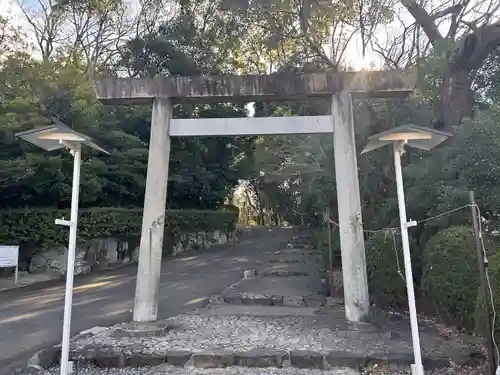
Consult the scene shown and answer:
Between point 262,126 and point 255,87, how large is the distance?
1.88 feet

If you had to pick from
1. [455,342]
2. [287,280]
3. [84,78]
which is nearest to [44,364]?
[455,342]

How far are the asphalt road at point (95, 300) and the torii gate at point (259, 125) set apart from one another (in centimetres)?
148

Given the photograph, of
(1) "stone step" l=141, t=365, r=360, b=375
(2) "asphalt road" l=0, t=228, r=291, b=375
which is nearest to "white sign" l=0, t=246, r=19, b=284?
(2) "asphalt road" l=0, t=228, r=291, b=375

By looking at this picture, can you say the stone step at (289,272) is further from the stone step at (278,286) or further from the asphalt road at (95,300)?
the asphalt road at (95,300)

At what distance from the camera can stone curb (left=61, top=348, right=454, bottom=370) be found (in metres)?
4.34

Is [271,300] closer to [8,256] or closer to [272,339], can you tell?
[272,339]

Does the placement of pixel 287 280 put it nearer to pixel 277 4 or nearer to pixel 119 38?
pixel 277 4

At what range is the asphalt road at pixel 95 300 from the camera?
5668 millimetres

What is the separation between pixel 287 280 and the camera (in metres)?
10.8

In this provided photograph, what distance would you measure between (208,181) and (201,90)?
13.9m

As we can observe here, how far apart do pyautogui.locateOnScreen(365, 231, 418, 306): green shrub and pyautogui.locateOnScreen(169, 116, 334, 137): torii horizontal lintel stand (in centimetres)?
232

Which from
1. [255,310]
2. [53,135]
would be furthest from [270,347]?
[53,135]

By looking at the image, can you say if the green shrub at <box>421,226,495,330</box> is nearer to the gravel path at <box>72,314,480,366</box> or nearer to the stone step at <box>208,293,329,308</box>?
the gravel path at <box>72,314,480,366</box>

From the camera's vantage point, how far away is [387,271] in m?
6.85
